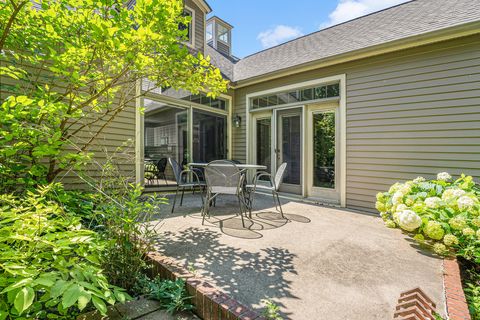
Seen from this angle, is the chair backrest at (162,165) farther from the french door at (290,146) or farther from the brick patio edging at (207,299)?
the brick patio edging at (207,299)

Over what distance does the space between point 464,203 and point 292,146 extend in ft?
10.9

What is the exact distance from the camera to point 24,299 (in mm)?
856

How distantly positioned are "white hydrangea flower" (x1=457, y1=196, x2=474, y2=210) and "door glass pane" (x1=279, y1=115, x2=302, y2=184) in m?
2.99

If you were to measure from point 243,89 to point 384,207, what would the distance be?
15.1 ft

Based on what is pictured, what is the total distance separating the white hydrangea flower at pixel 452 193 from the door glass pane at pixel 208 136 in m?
4.76

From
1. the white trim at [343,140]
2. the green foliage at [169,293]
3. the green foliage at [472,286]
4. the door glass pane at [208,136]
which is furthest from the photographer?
the door glass pane at [208,136]

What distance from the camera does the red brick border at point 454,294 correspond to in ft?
4.42

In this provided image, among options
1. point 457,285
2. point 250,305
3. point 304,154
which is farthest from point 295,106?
point 250,305

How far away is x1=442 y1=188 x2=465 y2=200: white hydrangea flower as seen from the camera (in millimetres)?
2572

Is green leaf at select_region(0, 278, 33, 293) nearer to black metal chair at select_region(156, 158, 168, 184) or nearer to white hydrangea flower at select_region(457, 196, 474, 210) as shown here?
white hydrangea flower at select_region(457, 196, 474, 210)

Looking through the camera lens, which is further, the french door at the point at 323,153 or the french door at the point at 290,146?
the french door at the point at 290,146

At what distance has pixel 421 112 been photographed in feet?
12.4

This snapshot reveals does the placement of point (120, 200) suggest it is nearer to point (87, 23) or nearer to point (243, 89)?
point (87, 23)

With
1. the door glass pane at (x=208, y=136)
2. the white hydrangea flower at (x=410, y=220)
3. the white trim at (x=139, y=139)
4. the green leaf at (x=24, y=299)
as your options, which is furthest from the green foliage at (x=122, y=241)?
the door glass pane at (x=208, y=136)
